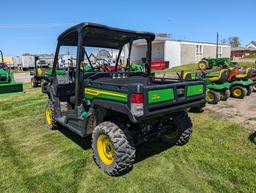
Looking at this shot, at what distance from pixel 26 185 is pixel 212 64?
2222cm

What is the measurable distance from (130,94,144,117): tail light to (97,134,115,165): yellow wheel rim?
89 cm

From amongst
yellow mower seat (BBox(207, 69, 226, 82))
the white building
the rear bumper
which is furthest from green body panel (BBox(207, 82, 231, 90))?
the white building

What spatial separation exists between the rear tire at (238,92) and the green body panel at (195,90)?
5945 millimetres

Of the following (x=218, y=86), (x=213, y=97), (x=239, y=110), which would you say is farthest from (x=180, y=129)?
(x=218, y=86)

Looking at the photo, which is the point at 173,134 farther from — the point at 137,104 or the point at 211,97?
the point at 211,97

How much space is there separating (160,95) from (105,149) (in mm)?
1357

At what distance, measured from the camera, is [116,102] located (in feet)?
10.2

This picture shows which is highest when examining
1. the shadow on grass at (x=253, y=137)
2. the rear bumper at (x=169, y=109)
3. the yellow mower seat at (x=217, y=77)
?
the yellow mower seat at (x=217, y=77)

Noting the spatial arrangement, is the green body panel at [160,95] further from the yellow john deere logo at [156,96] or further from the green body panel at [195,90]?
the green body panel at [195,90]

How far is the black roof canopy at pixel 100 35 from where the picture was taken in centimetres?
367

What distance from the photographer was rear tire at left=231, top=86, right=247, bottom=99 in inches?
342

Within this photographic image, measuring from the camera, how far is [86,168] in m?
3.59

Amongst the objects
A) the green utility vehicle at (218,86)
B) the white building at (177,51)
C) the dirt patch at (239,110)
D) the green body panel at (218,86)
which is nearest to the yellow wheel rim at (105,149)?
the dirt patch at (239,110)

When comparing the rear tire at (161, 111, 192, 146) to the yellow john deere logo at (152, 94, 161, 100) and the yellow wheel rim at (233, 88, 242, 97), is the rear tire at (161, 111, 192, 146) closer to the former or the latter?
the yellow john deere logo at (152, 94, 161, 100)
